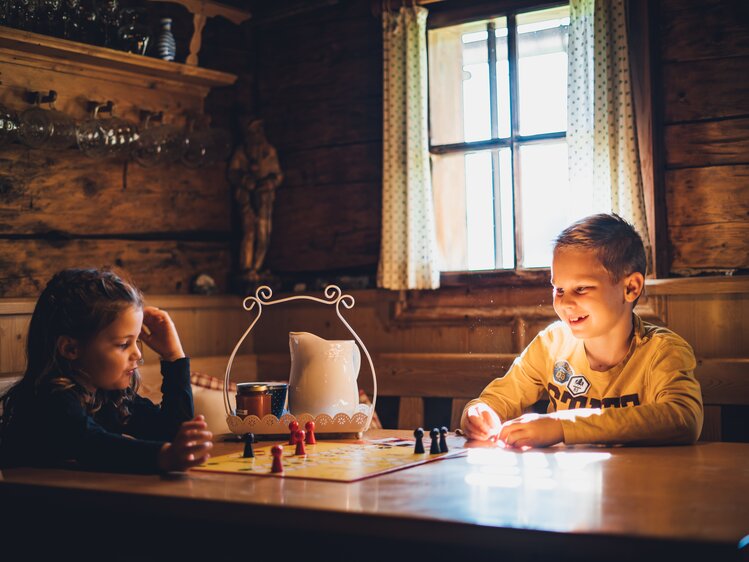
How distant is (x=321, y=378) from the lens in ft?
7.73

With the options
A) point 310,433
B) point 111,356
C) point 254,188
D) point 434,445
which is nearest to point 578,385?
point 434,445

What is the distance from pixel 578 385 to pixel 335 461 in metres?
A: 0.89

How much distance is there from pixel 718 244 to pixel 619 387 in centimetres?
135

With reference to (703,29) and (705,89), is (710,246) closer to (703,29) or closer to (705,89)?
(705,89)

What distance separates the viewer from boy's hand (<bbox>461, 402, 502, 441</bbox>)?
2201 millimetres

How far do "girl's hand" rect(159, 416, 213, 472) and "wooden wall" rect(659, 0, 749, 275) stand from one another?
94.7 inches

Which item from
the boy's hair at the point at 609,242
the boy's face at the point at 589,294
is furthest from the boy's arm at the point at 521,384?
the boy's hair at the point at 609,242

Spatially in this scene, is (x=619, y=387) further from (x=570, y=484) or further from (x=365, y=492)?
(x=365, y=492)

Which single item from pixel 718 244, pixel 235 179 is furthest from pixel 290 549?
pixel 235 179

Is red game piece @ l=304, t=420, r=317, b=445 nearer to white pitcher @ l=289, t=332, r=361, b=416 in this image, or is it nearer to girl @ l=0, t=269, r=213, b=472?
white pitcher @ l=289, t=332, r=361, b=416

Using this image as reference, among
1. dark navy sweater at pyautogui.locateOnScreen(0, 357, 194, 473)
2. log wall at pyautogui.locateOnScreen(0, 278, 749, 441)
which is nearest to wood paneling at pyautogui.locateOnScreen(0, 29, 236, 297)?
log wall at pyautogui.locateOnScreen(0, 278, 749, 441)

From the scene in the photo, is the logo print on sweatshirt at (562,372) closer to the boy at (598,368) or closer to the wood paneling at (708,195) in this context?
the boy at (598,368)

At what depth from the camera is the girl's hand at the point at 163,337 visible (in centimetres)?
240

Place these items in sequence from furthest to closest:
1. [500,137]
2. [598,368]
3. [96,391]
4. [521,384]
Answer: [500,137], [521,384], [598,368], [96,391]
